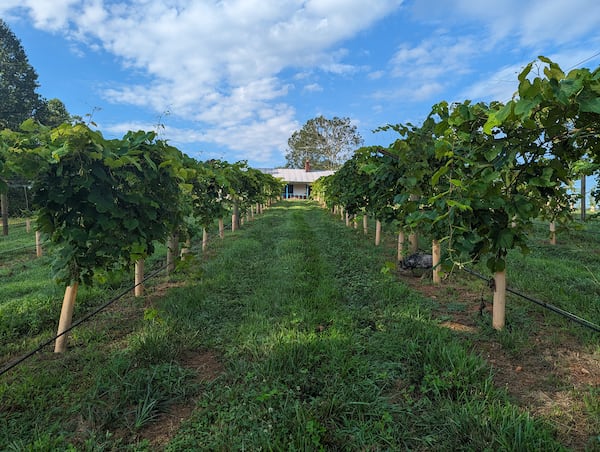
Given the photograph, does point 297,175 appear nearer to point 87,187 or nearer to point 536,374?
point 87,187

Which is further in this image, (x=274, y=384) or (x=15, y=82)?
(x=15, y=82)

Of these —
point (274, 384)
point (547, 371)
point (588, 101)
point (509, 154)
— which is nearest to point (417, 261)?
point (547, 371)

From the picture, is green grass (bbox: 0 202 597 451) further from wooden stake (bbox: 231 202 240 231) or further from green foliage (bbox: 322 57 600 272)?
wooden stake (bbox: 231 202 240 231)

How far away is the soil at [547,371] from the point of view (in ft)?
6.80

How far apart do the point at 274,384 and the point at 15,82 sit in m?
32.6

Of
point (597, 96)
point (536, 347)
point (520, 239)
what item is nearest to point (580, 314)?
point (536, 347)

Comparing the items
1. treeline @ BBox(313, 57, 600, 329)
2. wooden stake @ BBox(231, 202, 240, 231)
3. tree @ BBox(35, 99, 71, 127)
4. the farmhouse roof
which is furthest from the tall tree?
treeline @ BBox(313, 57, 600, 329)

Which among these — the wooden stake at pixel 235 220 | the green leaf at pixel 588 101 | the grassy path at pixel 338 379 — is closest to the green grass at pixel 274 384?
the grassy path at pixel 338 379

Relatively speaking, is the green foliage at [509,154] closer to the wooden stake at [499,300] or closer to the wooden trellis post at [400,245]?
the wooden stake at [499,300]

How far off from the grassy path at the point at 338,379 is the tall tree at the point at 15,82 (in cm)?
2823

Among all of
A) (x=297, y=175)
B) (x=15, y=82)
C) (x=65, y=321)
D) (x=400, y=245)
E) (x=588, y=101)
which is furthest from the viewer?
(x=297, y=175)

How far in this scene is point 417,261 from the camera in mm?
5738

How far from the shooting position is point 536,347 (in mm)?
3012

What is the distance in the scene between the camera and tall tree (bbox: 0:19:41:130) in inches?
938
